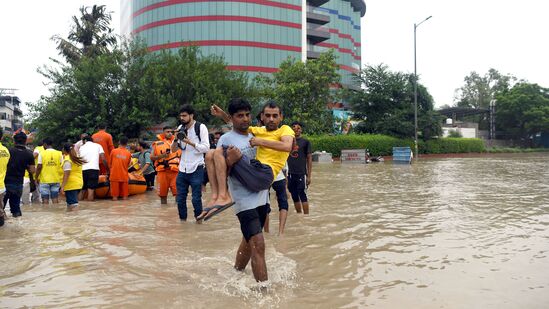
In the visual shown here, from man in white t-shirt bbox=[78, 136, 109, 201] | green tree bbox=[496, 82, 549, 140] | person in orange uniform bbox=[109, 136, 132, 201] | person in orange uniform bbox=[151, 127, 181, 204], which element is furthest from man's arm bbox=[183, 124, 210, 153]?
green tree bbox=[496, 82, 549, 140]

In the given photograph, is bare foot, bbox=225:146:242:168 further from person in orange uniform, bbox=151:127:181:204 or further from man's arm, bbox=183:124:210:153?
person in orange uniform, bbox=151:127:181:204

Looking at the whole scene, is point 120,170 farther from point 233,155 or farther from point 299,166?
point 233,155

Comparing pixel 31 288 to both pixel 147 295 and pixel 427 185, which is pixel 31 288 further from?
pixel 427 185

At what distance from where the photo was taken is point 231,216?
755 centimetres

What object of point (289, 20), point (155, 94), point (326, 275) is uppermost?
point (289, 20)

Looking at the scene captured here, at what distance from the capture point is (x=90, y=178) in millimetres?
9500

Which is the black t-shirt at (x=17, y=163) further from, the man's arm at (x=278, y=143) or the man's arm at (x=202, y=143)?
the man's arm at (x=278, y=143)

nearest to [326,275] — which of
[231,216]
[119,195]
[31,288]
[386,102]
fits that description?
[31,288]

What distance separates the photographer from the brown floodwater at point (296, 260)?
3490 mm

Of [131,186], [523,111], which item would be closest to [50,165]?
[131,186]

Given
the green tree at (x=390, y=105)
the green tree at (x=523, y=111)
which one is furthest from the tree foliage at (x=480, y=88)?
the green tree at (x=390, y=105)

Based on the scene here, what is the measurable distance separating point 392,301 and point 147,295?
1.97 meters

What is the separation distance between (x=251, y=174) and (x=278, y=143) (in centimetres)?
35

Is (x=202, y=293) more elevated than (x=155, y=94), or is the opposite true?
(x=155, y=94)
